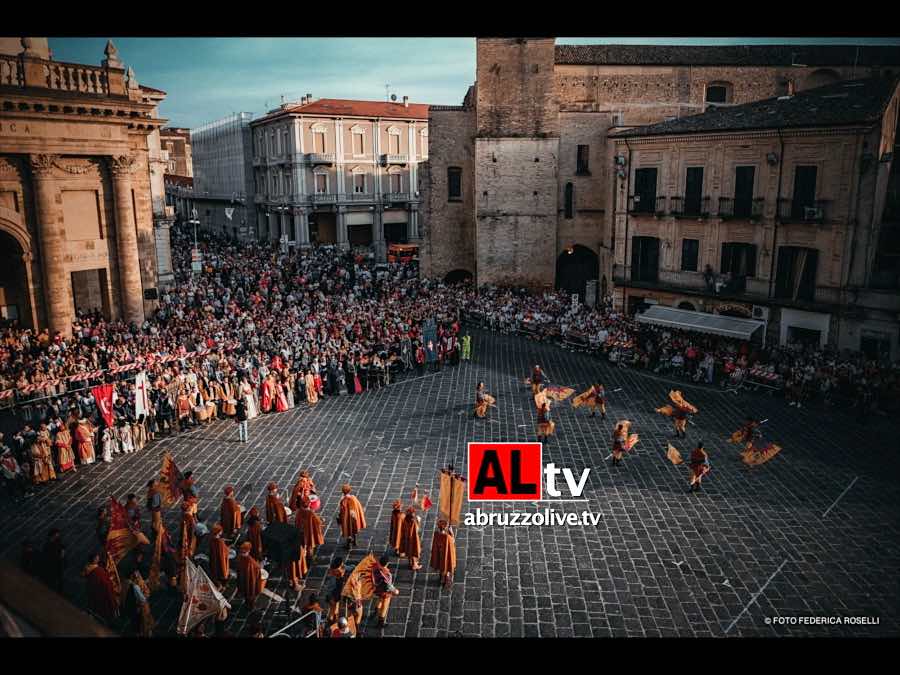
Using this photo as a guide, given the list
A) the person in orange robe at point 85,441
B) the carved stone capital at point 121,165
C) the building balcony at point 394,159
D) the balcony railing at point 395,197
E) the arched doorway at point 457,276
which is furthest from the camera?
the balcony railing at point 395,197

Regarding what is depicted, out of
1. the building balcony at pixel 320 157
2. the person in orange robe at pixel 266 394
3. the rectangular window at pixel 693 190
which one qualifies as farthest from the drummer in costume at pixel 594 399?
the building balcony at pixel 320 157

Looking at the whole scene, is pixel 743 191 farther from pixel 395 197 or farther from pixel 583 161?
pixel 395 197

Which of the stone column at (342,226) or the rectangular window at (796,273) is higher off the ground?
the stone column at (342,226)

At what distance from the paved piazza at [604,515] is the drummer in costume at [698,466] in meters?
0.28

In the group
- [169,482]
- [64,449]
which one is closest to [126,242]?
[64,449]

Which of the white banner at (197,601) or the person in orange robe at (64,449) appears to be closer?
the white banner at (197,601)

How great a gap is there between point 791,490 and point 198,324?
61.8 feet

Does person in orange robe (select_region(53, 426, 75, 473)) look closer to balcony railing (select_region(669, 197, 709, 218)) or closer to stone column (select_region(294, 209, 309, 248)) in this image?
balcony railing (select_region(669, 197, 709, 218))

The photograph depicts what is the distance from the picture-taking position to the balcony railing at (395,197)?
43875 mm

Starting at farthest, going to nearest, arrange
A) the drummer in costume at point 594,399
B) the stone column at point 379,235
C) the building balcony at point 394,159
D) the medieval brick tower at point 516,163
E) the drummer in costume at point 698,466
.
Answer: the stone column at point 379,235
the building balcony at point 394,159
the medieval brick tower at point 516,163
the drummer in costume at point 594,399
the drummer in costume at point 698,466

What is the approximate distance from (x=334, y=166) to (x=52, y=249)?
20508 mm

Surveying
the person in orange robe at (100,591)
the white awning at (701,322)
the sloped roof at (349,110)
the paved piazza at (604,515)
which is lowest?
the paved piazza at (604,515)

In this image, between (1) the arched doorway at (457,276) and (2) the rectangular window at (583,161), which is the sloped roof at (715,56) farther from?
(1) the arched doorway at (457,276)
